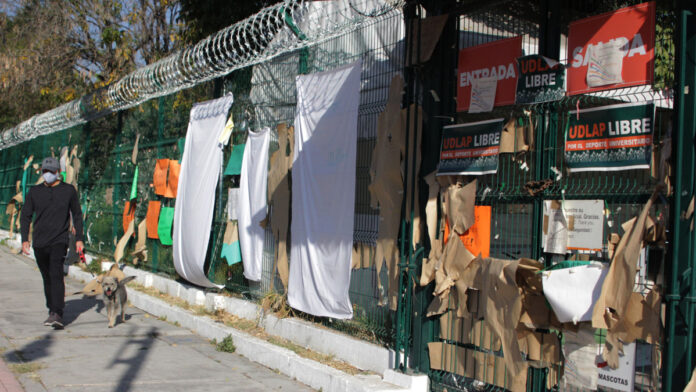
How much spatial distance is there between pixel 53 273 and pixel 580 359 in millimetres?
6754

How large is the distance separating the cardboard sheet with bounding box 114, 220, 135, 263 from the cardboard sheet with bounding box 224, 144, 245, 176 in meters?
4.06

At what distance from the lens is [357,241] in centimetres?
676

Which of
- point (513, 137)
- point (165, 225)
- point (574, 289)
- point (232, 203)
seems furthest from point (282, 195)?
point (574, 289)

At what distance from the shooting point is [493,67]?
5277 millimetres

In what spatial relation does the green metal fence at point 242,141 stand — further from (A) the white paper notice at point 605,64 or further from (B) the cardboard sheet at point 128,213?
(A) the white paper notice at point 605,64

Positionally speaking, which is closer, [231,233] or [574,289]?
[574,289]

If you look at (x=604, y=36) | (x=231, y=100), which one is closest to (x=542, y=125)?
(x=604, y=36)

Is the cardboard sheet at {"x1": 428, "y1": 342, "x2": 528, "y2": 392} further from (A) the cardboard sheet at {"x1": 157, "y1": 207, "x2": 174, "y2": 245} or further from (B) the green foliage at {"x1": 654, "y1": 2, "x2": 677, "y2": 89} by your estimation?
(A) the cardboard sheet at {"x1": 157, "y1": 207, "x2": 174, "y2": 245}

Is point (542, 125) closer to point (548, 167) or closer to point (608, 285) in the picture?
point (548, 167)

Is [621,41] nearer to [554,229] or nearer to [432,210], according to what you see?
[554,229]

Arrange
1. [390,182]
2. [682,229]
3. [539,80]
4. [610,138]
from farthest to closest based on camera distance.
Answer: [390,182] < [539,80] < [610,138] < [682,229]

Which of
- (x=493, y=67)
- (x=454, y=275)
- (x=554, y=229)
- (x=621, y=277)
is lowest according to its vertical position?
(x=454, y=275)

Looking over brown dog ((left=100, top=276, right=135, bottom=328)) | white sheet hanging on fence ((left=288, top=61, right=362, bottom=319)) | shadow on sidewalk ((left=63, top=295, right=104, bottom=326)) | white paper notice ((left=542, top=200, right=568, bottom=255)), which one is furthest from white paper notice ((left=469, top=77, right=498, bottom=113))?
shadow on sidewalk ((left=63, top=295, right=104, bottom=326))

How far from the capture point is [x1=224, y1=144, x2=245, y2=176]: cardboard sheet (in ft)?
30.0
